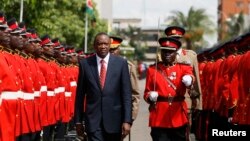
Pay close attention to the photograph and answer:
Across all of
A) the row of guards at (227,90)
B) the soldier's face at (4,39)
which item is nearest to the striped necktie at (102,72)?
the soldier's face at (4,39)

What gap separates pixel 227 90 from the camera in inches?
421

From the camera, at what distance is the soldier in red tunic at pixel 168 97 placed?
9.51 m

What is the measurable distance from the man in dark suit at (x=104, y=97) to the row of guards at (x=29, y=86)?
781 mm

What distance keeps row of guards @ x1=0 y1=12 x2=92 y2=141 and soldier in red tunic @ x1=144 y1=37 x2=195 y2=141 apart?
1594 millimetres

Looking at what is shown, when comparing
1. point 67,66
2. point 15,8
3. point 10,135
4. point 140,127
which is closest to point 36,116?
point 10,135

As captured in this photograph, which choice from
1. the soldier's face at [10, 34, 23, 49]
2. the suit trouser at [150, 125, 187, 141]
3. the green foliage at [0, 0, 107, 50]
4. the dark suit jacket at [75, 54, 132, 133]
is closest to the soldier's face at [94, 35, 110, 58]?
the dark suit jacket at [75, 54, 132, 133]

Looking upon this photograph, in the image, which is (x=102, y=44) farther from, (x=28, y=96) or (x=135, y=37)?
(x=135, y=37)

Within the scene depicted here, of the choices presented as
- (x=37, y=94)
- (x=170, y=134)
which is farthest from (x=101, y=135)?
(x=37, y=94)

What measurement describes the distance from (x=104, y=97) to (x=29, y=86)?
1771 millimetres

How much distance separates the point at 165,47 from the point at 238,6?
111m

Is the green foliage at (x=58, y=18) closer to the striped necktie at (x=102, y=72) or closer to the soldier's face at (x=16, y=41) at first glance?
the soldier's face at (x=16, y=41)

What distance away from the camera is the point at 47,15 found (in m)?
27.7

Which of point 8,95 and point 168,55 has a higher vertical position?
point 168,55

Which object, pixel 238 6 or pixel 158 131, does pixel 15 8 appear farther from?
pixel 238 6
